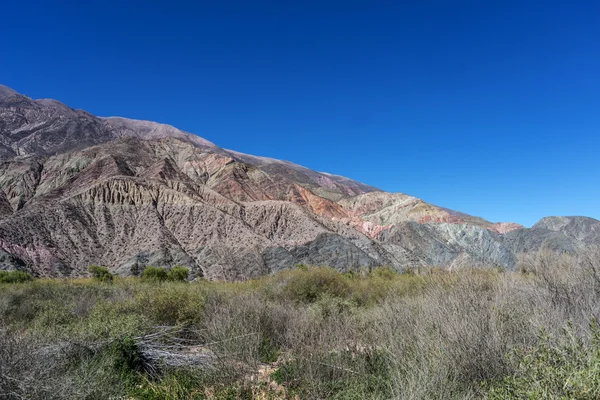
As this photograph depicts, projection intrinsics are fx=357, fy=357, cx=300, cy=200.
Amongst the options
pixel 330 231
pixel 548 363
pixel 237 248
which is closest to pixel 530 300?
pixel 548 363

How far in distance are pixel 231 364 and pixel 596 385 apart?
5.24 m

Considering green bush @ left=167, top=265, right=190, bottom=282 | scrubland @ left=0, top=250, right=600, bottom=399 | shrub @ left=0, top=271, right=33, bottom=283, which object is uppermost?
scrubland @ left=0, top=250, right=600, bottom=399

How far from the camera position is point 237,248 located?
175 feet

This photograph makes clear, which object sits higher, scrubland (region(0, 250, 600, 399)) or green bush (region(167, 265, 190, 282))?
scrubland (region(0, 250, 600, 399))

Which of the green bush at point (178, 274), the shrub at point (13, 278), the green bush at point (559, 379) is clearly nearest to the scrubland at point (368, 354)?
the green bush at point (559, 379)

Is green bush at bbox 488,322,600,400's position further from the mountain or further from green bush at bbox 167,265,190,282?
green bush at bbox 167,265,190,282

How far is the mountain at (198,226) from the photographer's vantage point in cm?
4903

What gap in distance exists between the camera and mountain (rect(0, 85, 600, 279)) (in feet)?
161

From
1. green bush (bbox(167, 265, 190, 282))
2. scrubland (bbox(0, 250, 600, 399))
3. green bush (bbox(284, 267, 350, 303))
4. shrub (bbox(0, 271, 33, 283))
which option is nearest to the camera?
scrubland (bbox(0, 250, 600, 399))

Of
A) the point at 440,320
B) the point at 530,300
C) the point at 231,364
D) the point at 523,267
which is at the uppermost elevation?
the point at 523,267

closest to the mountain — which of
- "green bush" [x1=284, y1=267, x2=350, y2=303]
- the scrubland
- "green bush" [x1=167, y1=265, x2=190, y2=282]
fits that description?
"green bush" [x1=167, y1=265, x2=190, y2=282]

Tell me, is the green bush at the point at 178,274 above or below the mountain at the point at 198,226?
below

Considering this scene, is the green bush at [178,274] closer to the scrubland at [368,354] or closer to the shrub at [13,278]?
the shrub at [13,278]

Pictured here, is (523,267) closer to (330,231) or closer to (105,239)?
(330,231)
